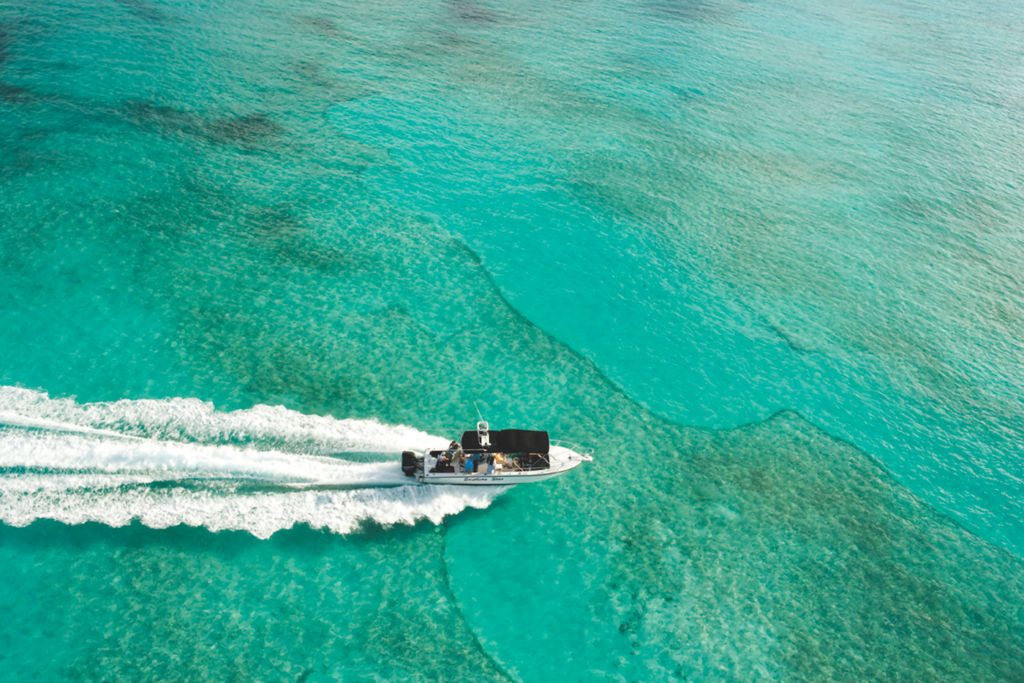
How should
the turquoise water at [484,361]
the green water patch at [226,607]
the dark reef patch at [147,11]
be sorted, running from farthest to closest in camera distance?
the dark reef patch at [147,11]
the turquoise water at [484,361]
the green water patch at [226,607]

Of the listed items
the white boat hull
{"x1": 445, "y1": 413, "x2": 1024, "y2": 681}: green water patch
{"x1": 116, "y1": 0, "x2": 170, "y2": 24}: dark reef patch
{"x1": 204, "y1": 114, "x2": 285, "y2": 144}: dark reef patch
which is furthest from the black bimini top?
{"x1": 116, "y1": 0, "x2": 170, "y2": 24}: dark reef patch

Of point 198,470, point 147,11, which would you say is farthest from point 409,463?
Answer: point 147,11

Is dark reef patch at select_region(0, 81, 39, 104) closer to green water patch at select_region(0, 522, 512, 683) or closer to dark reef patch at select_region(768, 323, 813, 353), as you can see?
green water patch at select_region(0, 522, 512, 683)

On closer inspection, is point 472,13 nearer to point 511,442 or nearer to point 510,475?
point 511,442

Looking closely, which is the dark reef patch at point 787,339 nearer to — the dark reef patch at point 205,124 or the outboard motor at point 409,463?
the outboard motor at point 409,463

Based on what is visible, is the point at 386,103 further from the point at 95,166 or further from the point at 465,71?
the point at 95,166

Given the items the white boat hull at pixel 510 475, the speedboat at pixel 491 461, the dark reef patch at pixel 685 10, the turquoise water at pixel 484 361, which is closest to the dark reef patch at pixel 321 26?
the turquoise water at pixel 484 361
